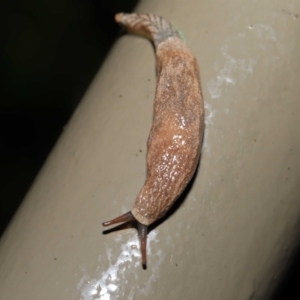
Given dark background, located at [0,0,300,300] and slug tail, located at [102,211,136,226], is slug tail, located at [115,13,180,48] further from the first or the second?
dark background, located at [0,0,300,300]

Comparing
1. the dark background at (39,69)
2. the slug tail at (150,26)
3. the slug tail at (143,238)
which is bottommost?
the dark background at (39,69)

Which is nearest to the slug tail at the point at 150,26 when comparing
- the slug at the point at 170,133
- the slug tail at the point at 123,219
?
the slug at the point at 170,133

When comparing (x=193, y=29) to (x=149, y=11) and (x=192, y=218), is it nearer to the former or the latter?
(x=149, y=11)

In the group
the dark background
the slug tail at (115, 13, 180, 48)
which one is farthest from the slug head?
the dark background

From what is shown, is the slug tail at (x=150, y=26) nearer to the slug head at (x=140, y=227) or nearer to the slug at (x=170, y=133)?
→ the slug at (x=170, y=133)

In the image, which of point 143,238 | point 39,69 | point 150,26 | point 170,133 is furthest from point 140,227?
point 39,69

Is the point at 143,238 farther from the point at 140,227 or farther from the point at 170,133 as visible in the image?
the point at 170,133

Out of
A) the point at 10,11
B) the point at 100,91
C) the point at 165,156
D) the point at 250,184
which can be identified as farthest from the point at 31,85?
the point at 250,184
